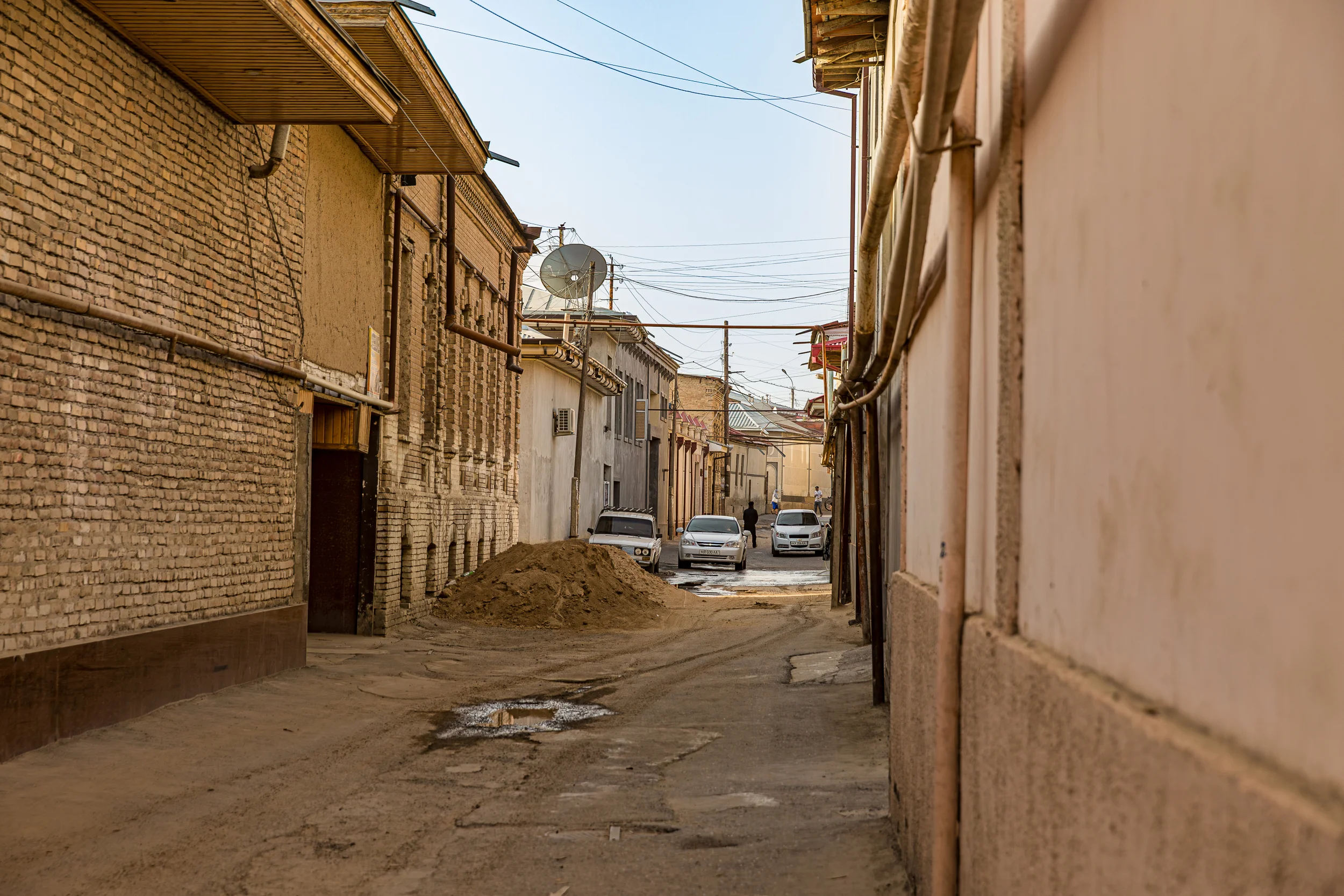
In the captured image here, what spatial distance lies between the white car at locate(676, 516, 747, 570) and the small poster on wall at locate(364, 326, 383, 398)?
68.1ft

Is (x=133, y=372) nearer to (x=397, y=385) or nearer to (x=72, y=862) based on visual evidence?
(x=72, y=862)

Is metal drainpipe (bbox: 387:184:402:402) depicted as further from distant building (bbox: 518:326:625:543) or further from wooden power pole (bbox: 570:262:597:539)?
wooden power pole (bbox: 570:262:597:539)

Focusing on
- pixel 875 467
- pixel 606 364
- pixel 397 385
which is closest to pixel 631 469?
pixel 606 364

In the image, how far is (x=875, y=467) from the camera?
34.3 feet

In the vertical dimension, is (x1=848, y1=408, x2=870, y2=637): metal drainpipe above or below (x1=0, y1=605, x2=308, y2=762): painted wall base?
above

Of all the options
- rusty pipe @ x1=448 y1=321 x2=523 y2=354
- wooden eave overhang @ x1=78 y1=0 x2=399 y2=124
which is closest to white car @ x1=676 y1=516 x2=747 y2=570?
rusty pipe @ x1=448 y1=321 x2=523 y2=354

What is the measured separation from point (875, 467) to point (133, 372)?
5.83m

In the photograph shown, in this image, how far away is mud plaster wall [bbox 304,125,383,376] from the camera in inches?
525

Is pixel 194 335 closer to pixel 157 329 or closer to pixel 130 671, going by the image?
pixel 157 329

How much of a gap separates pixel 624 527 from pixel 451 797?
74.3 ft

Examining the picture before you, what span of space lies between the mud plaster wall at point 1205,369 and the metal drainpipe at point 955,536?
36.5 inches

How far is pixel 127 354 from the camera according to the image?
29.8ft

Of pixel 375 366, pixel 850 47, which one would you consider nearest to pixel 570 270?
pixel 375 366

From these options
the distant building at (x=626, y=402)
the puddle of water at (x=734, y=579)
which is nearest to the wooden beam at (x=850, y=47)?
the puddle of water at (x=734, y=579)
